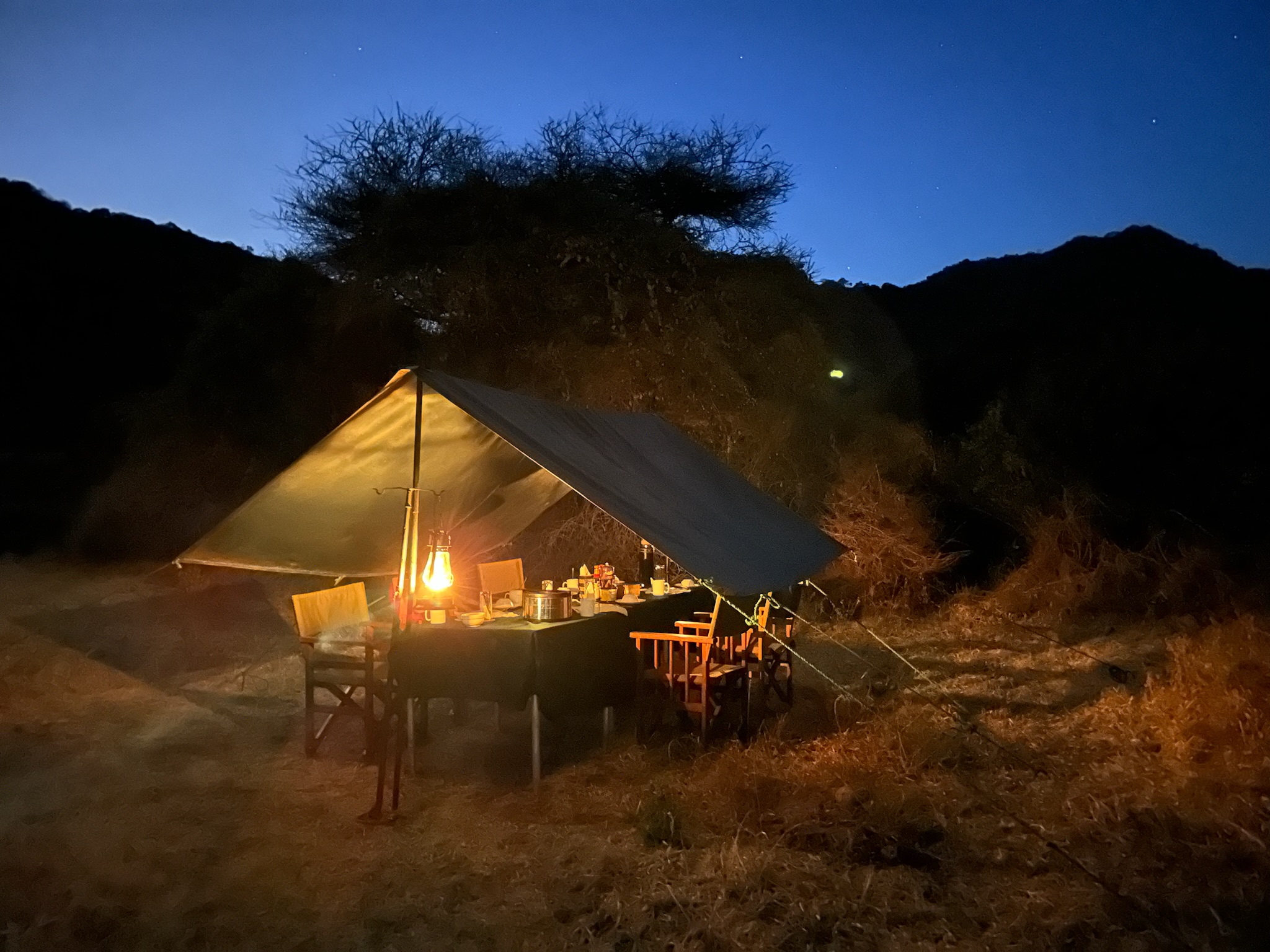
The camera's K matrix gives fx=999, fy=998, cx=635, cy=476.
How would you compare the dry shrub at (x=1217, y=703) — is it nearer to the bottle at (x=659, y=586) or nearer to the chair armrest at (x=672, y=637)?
the chair armrest at (x=672, y=637)

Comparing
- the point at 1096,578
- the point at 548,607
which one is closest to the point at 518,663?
the point at 548,607

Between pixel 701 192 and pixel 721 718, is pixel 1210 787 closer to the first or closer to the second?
pixel 721 718

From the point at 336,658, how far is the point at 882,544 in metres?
6.11

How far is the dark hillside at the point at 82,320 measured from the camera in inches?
569

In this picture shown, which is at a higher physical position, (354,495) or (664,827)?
(354,495)

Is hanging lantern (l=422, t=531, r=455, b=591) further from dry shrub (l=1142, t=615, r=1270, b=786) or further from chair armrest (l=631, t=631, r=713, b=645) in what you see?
dry shrub (l=1142, t=615, r=1270, b=786)

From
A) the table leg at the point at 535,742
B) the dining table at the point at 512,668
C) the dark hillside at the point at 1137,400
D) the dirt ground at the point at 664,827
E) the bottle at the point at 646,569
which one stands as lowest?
the dirt ground at the point at 664,827

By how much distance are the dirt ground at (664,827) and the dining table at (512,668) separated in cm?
32

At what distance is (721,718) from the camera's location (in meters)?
5.06

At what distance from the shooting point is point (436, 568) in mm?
4203

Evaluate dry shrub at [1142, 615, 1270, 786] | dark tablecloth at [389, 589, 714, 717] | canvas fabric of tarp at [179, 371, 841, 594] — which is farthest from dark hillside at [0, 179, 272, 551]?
dry shrub at [1142, 615, 1270, 786]

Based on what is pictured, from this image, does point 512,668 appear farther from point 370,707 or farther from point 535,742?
point 370,707

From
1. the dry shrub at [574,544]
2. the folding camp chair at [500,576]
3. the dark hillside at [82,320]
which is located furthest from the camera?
the dark hillside at [82,320]

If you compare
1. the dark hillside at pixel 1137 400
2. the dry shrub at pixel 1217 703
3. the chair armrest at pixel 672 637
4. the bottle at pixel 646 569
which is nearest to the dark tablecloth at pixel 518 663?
the chair armrest at pixel 672 637
